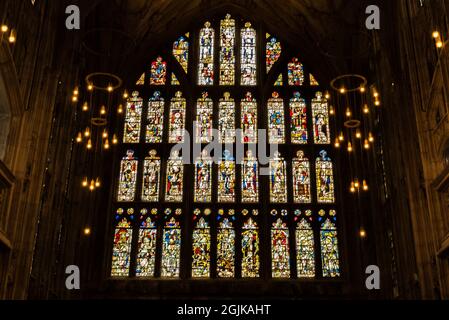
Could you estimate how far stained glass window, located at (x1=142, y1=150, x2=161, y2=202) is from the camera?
24.2 m

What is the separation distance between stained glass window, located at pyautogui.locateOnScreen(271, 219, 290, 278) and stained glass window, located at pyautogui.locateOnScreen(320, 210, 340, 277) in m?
1.30

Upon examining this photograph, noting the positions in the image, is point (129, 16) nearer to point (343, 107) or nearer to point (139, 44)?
point (139, 44)

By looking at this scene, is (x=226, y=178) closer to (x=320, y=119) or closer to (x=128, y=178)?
(x=128, y=178)

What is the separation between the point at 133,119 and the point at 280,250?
794 cm

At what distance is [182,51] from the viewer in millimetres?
26797

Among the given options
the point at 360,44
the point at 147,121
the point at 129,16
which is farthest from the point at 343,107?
the point at 129,16

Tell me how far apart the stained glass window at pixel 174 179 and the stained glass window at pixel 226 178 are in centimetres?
148

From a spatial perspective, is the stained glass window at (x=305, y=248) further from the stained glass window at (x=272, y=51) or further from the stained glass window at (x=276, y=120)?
the stained glass window at (x=272, y=51)

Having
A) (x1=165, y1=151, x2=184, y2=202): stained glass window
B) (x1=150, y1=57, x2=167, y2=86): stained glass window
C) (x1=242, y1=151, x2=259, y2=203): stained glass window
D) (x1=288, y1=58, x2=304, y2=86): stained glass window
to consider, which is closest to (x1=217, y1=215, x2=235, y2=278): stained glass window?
(x1=242, y1=151, x2=259, y2=203): stained glass window

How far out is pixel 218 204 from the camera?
23875 mm

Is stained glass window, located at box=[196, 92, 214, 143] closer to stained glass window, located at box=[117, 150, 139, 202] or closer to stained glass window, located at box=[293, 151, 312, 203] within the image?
stained glass window, located at box=[117, 150, 139, 202]

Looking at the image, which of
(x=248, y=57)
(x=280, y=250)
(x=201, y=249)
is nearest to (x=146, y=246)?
(x=201, y=249)

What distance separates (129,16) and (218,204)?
8721 millimetres

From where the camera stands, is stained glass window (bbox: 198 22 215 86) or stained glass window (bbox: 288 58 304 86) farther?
stained glass window (bbox: 198 22 215 86)
